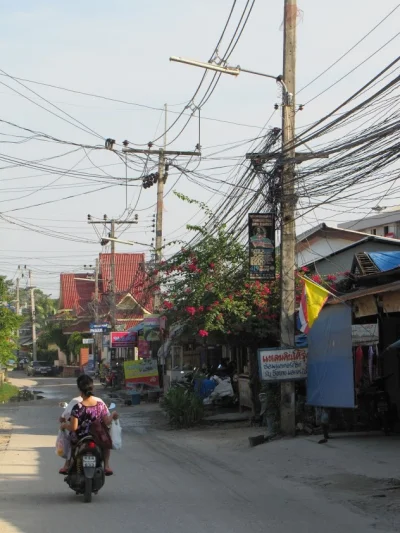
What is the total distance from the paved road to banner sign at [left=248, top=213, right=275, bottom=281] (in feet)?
13.0

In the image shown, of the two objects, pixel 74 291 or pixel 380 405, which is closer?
pixel 380 405

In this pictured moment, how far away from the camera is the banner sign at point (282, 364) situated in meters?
16.7

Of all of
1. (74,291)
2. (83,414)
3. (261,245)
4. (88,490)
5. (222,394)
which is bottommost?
(88,490)

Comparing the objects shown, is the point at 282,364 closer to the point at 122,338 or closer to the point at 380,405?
the point at 380,405

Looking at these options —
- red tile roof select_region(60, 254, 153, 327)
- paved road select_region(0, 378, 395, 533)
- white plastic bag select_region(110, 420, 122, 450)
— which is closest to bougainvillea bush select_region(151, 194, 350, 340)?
paved road select_region(0, 378, 395, 533)

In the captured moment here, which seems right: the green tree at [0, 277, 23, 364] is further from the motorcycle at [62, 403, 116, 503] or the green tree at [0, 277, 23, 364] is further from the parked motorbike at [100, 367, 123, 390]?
the motorcycle at [62, 403, 116, 503]

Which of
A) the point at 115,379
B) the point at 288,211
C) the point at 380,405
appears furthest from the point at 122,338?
the point at 380,405

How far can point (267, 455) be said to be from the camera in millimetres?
14859

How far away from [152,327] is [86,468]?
22492 mm

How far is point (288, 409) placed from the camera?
16.7m

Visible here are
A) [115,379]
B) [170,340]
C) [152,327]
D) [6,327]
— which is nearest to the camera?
[170,340]

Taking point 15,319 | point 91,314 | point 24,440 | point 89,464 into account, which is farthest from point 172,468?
point 91,314

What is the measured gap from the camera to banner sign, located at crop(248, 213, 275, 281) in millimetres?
16562

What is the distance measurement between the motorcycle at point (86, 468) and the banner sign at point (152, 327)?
20962mm
